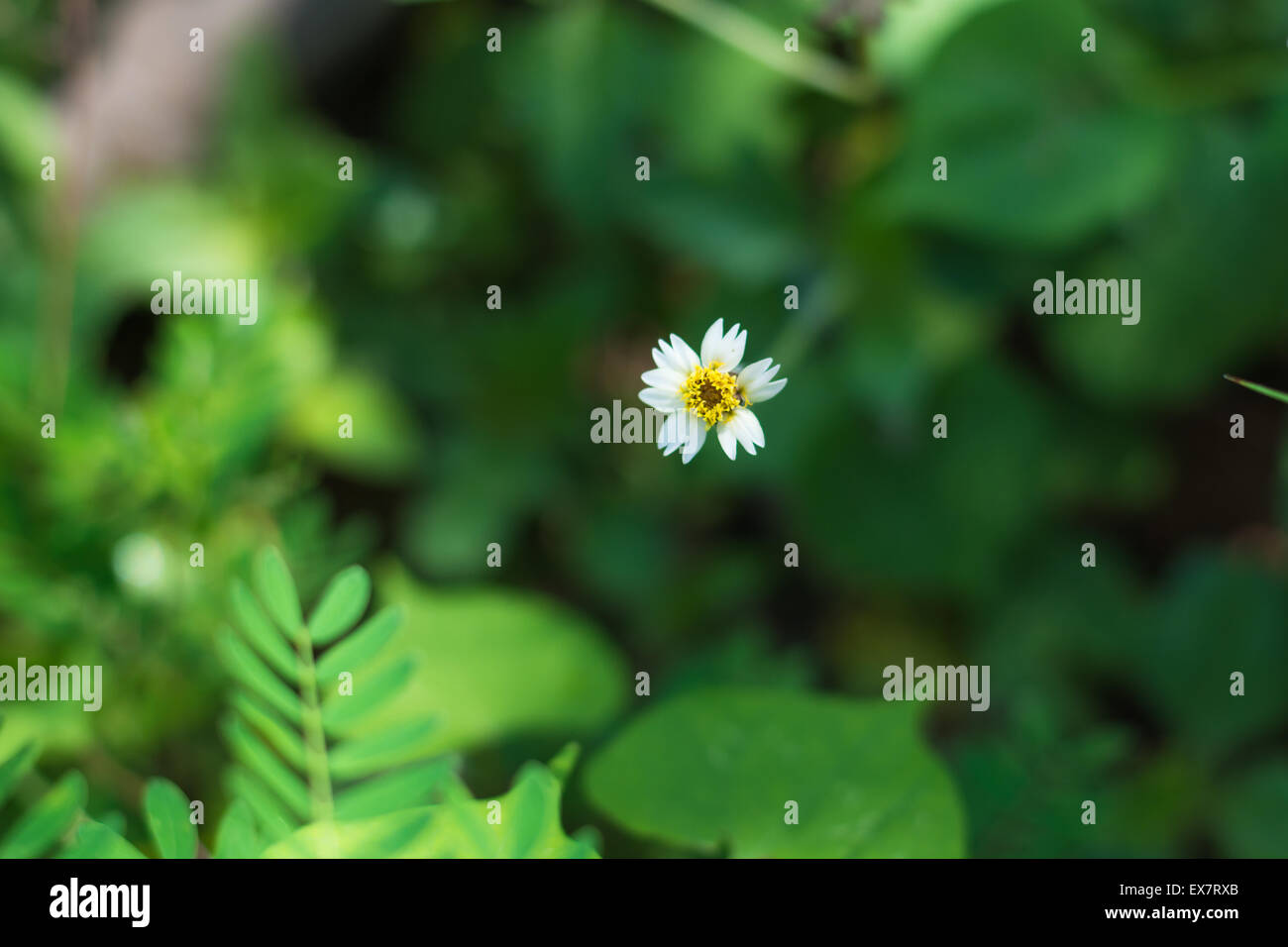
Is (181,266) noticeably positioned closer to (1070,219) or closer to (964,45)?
(964,45)

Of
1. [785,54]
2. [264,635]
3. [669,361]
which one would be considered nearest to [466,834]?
[264,635]

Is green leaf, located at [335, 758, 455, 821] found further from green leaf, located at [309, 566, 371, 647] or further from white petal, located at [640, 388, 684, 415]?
white petal, located at [640, 388, 684, 415]

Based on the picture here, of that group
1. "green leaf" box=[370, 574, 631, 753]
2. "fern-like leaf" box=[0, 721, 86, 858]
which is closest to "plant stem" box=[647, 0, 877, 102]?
"green leaf" box=[370, 574, 631, 753]

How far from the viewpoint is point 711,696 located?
751 millimetres

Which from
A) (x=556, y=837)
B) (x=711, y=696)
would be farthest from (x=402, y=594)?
(x=556, y=837)

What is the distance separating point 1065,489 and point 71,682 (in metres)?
1.40

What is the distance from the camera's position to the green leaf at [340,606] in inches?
26.1

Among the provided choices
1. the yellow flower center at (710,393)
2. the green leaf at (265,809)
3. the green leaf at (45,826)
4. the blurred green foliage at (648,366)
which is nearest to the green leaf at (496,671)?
the blurred green foliage at (648,366)

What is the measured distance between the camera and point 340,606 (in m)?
0.67

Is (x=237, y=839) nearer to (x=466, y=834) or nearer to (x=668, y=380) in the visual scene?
(x=466, y=834)

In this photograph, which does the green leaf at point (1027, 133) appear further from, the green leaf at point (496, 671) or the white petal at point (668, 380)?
the white petal at point (668, 380)

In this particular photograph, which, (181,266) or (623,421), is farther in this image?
(623,421)

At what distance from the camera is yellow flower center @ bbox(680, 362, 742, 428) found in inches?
21.9

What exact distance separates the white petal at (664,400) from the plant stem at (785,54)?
2.85 feet
